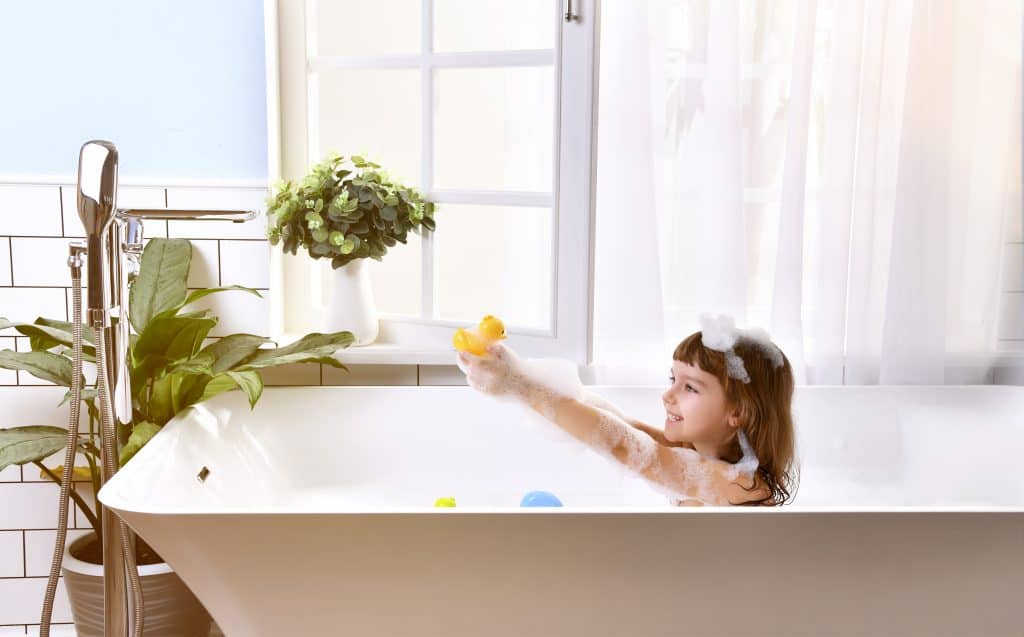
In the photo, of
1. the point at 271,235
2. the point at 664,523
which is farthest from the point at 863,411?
the point at 271,235

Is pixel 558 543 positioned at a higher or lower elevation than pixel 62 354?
lower

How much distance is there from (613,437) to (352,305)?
80cm

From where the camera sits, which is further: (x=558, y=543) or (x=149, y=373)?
(x=149, y=373)

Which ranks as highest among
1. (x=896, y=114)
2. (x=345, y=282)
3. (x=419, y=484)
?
(x=896, y=114)

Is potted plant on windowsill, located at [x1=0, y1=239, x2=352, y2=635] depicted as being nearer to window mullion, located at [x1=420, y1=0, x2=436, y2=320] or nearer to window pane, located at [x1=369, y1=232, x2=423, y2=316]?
window mullion, located at [x1=420, y1=0, x2=436, y2=320]

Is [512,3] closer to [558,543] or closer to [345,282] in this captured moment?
[345,282]

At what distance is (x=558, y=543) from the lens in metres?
1.31

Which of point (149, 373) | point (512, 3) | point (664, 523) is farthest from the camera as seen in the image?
point (512, 3)

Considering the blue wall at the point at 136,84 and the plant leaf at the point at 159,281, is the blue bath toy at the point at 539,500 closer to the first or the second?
the plant leaf at the point at 159,281

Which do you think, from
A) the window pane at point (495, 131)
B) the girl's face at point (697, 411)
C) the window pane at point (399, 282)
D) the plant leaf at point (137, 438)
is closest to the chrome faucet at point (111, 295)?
the plant leaf at point (137, 438)

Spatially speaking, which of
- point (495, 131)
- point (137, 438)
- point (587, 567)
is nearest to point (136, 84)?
point (137, 438)

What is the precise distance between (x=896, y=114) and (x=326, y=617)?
5.16 ft

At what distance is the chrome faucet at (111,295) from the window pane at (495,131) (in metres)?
2.12

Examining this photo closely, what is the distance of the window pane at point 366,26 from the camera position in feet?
11.8
